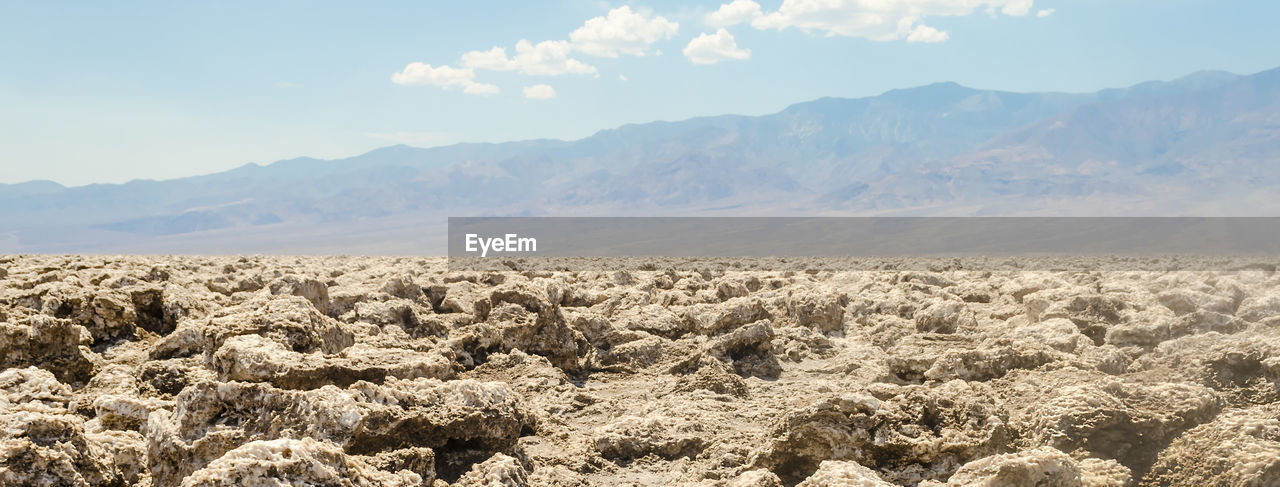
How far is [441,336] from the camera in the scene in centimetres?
902

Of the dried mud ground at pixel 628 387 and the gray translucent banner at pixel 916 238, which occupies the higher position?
the dried mud ground at pixel 628 387

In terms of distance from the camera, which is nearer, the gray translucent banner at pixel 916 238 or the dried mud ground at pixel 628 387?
the dried mud ground at pixel 628 387

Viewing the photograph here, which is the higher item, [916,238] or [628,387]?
[628,387]

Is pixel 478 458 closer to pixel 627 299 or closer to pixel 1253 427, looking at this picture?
pixel 1253 427

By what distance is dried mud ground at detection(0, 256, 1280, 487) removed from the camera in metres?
4.05

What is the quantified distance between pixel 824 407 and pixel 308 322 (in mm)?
3672

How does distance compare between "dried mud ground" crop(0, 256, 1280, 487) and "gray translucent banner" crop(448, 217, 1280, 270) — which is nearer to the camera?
"dried mud ground" crop(0, 256, 1280, 487)

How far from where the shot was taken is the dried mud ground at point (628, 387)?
13.3 feet

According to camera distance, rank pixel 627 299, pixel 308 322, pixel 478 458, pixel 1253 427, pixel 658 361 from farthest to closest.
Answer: pixel 627 299
pixel 658 361
pixel 308 322
pixel 478 458
pixel 1253 427

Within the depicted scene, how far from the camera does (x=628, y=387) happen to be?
7.77 m

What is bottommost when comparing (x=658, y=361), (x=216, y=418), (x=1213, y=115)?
(x=658, y=361)

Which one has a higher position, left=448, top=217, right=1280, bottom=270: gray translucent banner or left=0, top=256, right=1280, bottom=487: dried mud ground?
left=0, top=256, right=1280, bottom=487: dried mud ground

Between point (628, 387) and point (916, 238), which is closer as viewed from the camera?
point (628, 387)

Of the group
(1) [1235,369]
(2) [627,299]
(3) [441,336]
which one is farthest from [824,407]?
(2) [627,299]
